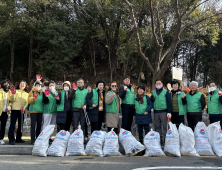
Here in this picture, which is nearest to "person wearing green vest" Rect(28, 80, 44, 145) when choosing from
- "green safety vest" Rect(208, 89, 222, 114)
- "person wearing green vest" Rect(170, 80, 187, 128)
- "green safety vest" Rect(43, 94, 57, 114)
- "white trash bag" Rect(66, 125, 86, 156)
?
"green safety vest" Rect(43, 94, 57, 114)

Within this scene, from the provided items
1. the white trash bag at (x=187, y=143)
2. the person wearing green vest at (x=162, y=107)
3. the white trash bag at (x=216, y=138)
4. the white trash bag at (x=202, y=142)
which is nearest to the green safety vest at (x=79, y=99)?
the person wearing green vest at (x=162, y=107)

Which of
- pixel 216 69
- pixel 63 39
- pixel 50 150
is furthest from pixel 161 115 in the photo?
pixel 216 69

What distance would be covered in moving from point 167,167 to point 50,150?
2576 millimetres

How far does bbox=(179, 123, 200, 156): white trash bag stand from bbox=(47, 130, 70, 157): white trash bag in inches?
104

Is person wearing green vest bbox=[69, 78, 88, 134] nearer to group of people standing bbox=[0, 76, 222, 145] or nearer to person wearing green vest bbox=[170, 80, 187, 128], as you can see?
group of people standing bbox=[0, 76, 222, 145]

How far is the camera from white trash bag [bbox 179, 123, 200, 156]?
510 centimetres

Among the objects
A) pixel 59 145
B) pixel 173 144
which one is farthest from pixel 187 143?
pixel 59 145

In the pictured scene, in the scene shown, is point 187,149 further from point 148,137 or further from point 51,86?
point 51,86

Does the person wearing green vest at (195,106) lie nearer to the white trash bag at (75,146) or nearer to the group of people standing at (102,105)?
the group of people standing at (102,105)

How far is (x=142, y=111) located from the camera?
601cm

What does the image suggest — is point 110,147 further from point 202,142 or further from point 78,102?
point 202,142

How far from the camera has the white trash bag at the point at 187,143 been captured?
5.10 m

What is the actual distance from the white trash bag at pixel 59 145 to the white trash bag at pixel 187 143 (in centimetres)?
265

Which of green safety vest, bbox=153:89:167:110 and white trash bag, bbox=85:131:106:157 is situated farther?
green safety vest, bbox=153:89:167:110
